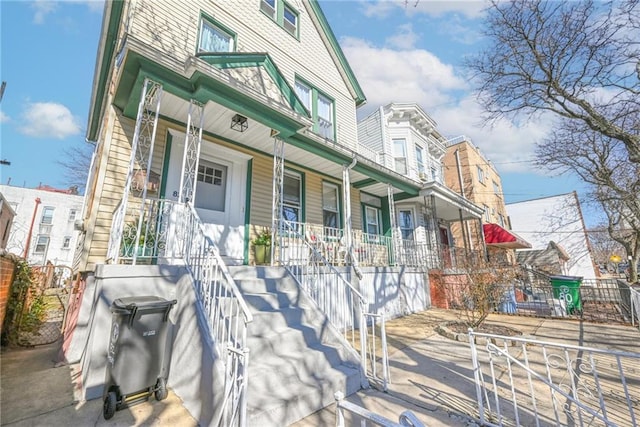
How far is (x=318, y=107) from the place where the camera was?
9.75 m

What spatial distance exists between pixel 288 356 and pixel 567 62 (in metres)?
8.02

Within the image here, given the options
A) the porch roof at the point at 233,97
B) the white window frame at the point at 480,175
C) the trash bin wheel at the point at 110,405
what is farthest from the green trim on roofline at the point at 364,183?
the white window frame at the point at 480,175

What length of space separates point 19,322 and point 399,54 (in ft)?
36.7

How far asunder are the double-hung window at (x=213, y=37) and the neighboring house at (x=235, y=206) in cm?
3

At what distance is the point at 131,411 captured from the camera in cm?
276

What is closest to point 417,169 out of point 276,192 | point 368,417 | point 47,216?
point 276,192

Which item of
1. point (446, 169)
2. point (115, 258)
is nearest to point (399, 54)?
point (115, 258)

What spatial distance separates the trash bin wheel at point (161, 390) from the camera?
9.67ft

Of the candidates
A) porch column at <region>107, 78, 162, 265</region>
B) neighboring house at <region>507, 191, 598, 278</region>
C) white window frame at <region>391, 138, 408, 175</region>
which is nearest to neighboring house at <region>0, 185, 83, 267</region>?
porch column at <region>107, 78, 162, 265</region>

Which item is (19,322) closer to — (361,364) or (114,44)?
(114,44)

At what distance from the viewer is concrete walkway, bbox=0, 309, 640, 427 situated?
268cm

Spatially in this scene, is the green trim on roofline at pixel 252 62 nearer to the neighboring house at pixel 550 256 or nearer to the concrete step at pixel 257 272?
the concrete step at pixel 257 272

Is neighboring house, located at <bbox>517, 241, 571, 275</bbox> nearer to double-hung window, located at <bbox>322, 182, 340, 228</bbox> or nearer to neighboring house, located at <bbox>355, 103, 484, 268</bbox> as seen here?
neighboring house, located at <bbox>355, 103, 484, 268</bbox>

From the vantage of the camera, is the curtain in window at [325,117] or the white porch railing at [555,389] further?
the curtain in window at [325,117]
